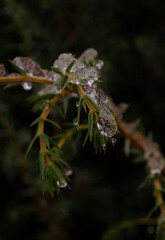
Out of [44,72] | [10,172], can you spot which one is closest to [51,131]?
[10,172]

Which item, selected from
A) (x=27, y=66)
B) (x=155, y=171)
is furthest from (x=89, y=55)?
(x=155, y=171)

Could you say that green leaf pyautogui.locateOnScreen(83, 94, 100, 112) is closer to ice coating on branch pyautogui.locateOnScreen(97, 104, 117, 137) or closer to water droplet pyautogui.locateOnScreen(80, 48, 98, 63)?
ice coating on branch pyautogui.locateOnScreen(97, 104, 117, 137)

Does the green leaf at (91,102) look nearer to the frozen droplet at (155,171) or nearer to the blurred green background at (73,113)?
the frozen droplet at (155,171)

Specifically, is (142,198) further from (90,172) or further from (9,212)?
(9,212)

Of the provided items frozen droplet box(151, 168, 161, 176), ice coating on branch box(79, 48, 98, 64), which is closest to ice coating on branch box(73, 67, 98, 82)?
ice coating on branch box(79, 48, 98, 64)

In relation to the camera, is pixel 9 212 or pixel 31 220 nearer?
pixel 9 212

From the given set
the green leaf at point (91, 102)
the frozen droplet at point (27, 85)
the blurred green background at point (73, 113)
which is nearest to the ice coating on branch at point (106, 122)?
the green leaf at point (91, 102)
